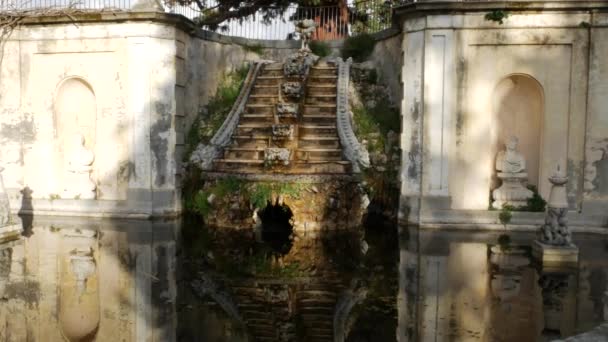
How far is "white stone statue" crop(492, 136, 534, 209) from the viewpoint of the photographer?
1175 centimetres

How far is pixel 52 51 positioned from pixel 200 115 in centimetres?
378

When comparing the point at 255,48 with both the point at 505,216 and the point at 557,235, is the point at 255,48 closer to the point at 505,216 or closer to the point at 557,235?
the point at 505,216

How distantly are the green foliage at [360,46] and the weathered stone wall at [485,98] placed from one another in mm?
3979

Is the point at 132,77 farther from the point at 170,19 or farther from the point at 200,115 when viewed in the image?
the point at 200,115

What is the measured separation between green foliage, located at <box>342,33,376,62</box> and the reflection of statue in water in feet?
26.0

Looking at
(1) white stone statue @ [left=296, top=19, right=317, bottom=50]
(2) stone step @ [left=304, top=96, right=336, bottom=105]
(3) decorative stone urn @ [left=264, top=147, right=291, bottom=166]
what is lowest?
(3) decorative stone urn @ [left=264, top=147, right=291, bottom=166]

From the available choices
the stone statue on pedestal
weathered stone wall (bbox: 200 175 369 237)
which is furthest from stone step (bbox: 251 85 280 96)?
the stone statue on pedestal

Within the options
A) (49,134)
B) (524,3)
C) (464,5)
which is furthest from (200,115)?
(524,3)

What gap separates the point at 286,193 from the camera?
1125 cm

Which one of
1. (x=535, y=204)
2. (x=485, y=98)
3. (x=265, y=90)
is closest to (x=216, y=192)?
(x=265, y=90)

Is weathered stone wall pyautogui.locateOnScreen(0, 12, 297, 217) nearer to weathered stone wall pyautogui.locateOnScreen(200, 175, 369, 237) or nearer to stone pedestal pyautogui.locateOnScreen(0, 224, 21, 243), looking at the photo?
weathered stone wall pyautogui.locateOnScreen(200, 175, 369, 237)

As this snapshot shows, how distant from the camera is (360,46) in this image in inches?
637

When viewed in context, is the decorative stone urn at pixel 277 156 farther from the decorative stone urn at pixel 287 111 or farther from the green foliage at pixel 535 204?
the green foliage at pixel 535 204

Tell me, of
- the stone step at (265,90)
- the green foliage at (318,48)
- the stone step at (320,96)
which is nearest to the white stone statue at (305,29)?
the green foliage at (318,48)
